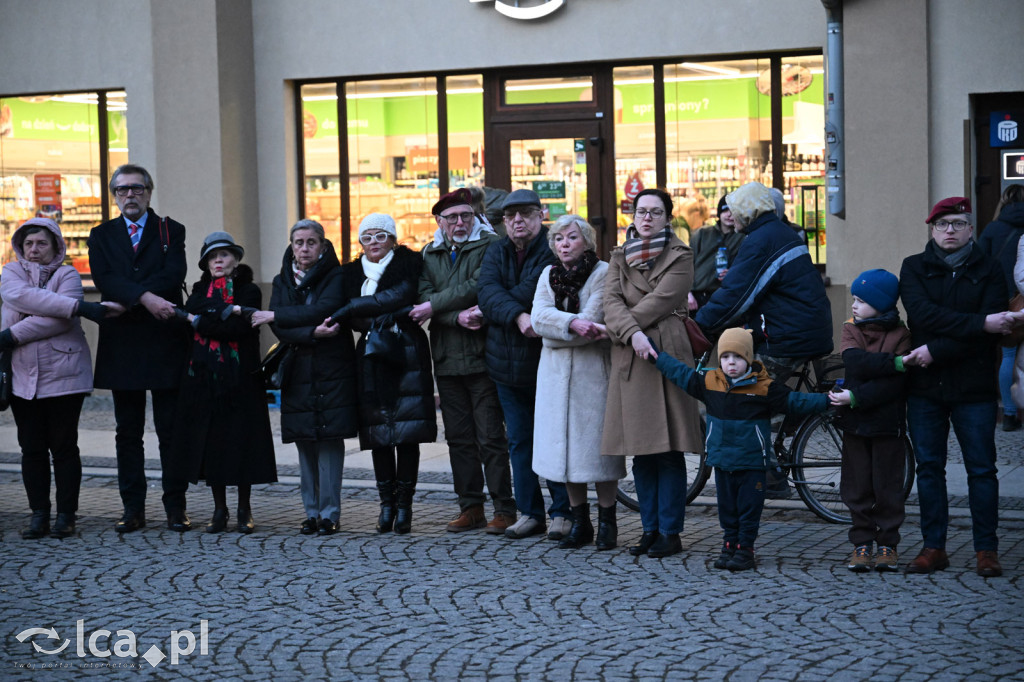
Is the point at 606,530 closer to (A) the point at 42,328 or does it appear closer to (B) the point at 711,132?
(A) the point at 42,328

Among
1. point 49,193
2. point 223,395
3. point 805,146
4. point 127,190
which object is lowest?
point 223,395

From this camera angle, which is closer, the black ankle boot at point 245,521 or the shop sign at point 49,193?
the black ankle boot at point 245,521

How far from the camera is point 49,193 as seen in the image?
637 inches

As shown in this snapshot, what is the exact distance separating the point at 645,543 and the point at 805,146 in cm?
741

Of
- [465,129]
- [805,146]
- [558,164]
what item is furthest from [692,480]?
[465,129]

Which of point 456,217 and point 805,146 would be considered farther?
point 805,146

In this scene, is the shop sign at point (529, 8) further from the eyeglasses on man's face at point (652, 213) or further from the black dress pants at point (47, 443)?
the black dress pants at point (47, 443)

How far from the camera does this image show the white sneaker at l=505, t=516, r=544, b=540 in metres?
7.68

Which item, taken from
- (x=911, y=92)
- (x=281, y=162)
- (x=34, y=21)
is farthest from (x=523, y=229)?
(x=34, y=21)

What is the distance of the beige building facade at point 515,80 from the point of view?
496 inches

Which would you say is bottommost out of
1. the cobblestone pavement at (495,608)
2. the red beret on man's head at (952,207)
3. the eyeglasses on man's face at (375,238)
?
the cobblestone pavement at (495,608)

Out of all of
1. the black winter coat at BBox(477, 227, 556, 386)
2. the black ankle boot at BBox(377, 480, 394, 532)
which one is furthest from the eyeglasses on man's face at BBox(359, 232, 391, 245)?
the black ankle boot at BBox(377, 480, 394, 532)

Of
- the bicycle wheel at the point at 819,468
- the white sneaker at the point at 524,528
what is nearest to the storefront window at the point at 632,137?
the bicycle wheel at the point at 819,468

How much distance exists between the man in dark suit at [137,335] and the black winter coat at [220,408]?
0.59 ft
